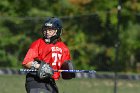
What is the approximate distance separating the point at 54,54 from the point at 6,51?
1095 cm

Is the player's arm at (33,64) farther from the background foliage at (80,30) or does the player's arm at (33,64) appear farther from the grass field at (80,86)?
the background foliage at (80,30)

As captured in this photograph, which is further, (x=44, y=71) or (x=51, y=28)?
(x=51, y=28)

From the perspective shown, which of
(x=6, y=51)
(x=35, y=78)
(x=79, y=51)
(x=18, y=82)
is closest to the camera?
(x=35, y=78)

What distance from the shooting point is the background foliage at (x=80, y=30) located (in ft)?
58.6

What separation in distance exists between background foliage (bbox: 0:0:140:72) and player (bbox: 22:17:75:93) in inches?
273

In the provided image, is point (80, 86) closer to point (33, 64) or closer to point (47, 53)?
point (47, 53)

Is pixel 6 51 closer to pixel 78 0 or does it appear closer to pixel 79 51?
pixel 79 51

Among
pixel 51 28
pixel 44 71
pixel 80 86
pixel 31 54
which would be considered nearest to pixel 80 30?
pixel 80 86

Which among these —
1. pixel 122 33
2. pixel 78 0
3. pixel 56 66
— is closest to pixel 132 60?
pixel 122 33

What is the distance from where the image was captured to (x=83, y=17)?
19391 millimetres

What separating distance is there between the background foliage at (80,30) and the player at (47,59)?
694 cm

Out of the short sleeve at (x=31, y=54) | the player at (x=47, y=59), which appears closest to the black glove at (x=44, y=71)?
the player at (x=47, y=59)

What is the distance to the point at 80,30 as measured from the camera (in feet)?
70.9

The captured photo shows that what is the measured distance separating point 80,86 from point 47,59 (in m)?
7.77
